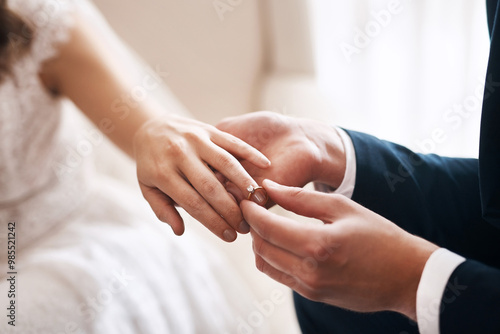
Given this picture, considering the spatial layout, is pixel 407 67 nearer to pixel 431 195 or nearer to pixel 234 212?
pixel 431 195

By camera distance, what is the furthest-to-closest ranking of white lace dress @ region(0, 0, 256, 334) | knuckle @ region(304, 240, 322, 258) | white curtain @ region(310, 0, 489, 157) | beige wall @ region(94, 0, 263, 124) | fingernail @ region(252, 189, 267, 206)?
beige wall @ region(94, 0, 263, 124), white curtain @ region(310, 0, 489, 157), white lace dress @ region(0, 0, 256, 334), fingernail @ region(252, 189, 267, 206), knuckle @ region(304, 240, 322, 258)

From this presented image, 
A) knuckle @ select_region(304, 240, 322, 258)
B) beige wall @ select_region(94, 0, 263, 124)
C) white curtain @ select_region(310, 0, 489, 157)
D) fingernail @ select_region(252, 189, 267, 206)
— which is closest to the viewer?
knuckle @ select_region(304, 240, 322, 258)

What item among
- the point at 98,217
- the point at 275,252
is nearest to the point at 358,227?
the point at 275,252

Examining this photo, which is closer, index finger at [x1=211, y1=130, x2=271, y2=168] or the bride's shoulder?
index finger at [x1=211, y1=130, x2=271, y2=168]

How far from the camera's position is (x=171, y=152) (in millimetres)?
669

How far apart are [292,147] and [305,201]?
155 mm

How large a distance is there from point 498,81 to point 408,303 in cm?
29

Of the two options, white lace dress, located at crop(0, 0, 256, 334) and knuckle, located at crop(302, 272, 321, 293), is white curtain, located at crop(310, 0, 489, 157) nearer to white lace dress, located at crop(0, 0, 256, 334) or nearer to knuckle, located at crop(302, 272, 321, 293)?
white lace dress, located at crop(0, 0, 256, 334)

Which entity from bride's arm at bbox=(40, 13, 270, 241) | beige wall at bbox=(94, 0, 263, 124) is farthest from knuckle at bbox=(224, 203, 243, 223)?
beige wall at bbox=(94, 0, 263, 124)

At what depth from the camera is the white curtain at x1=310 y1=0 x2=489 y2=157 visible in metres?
1.13

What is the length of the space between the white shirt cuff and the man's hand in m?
0.21

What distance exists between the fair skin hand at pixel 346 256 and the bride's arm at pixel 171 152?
96 mm

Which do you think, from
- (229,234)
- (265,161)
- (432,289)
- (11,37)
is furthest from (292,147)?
(11,37)

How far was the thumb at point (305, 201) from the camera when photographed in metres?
0.54
